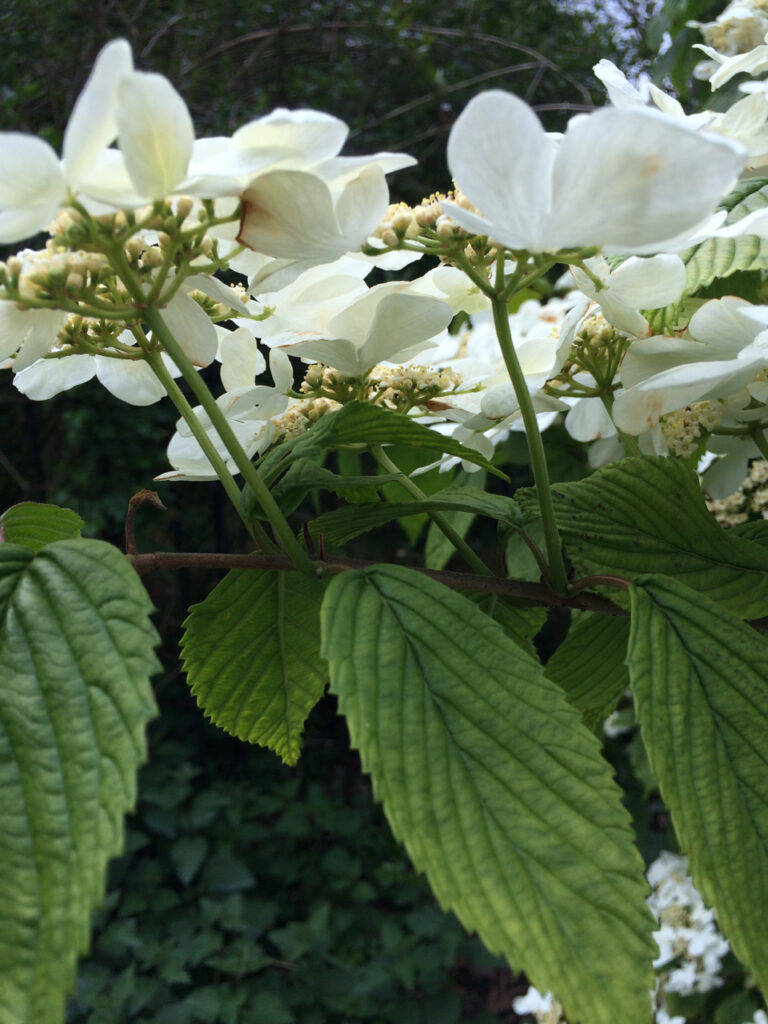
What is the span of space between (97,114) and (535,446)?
19 cm

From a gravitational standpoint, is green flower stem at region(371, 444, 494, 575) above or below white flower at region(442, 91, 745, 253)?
below

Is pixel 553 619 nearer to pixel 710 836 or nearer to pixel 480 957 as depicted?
pixel 480 957

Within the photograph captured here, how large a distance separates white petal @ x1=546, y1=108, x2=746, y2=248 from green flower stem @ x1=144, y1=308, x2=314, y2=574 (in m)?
0.12

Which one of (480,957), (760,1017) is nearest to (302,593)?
(760,1017)

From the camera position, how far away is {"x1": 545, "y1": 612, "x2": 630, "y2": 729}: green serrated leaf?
426 mm

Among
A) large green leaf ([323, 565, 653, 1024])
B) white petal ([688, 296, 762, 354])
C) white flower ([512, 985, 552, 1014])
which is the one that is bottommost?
white flower ([512, 985, 552, 1014])

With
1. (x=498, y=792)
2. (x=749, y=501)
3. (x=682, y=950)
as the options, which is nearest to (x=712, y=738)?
(x=498, y=792)

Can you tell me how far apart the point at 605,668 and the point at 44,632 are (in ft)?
0.84

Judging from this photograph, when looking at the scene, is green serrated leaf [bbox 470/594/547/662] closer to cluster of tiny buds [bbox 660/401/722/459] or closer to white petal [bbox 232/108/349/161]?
cluster of tiny buds [bbox 660/401/722/459]

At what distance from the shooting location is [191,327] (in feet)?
1.16

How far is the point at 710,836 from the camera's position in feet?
0.96

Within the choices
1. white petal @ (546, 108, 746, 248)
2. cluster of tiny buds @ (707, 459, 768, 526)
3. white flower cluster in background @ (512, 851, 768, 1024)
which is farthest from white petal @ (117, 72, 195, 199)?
white flower cluster in background @ (512, 851, 768, 1024)

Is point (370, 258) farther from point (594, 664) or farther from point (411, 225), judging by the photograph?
point (594, 664)

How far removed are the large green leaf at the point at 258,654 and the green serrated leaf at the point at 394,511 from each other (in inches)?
1.0
